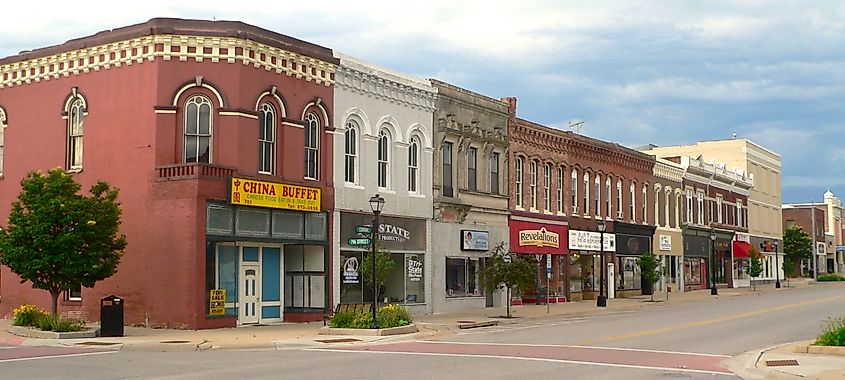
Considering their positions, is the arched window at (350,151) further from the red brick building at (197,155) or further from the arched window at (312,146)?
the arched window at (312,146)

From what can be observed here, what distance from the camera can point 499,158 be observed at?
4538 centimetres

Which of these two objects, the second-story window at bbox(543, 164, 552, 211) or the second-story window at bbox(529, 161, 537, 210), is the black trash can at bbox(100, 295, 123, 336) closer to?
the second-story window at bbox(529, 161, 537, 210)

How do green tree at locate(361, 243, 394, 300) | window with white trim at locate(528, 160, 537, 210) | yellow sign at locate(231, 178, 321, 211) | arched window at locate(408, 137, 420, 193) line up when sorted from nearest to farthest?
yellow sign at locate(231, 178, 321, 211) < green tree at locate(361, 243, 394, 300) < arched window at locate(408, 137, 420, 193) < window with white trim at locate(528, 160, 537, 210)

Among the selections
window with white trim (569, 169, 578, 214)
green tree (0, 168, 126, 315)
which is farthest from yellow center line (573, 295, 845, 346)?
green tree (0, 168, 126, 315)

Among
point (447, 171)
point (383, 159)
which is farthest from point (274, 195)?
point (447, 171)

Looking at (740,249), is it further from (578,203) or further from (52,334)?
(52,334)

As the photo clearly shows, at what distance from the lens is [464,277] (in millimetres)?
42781

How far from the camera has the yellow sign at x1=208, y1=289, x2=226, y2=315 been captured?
2970cm

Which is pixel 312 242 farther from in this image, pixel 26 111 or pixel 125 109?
pixel 26 111

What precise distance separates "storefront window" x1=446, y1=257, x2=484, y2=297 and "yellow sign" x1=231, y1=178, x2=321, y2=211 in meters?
9.78

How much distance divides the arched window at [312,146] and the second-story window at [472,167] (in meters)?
10.5

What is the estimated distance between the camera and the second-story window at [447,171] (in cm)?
4138

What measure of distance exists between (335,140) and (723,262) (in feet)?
167

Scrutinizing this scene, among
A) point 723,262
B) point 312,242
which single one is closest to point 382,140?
point 312,242
